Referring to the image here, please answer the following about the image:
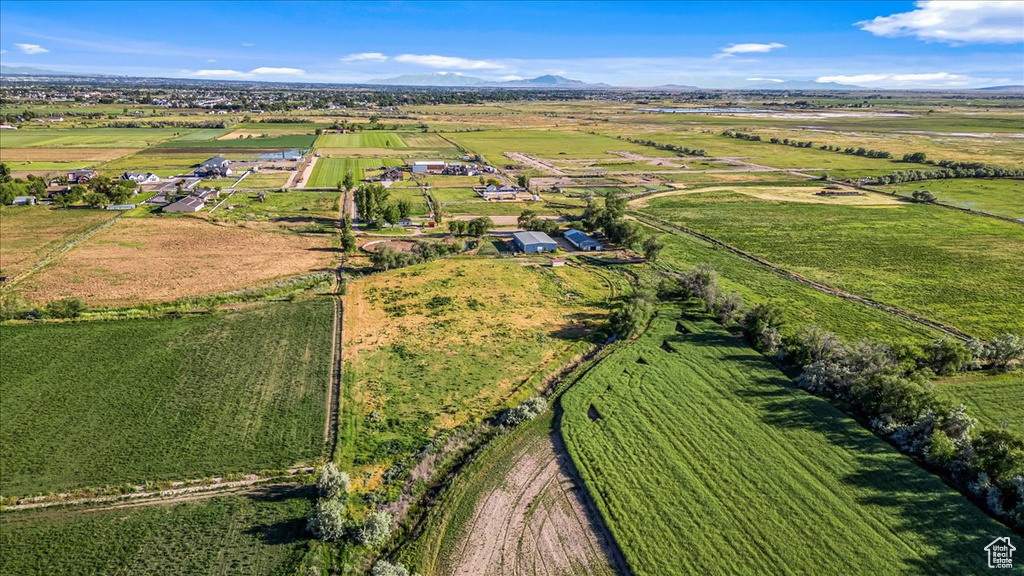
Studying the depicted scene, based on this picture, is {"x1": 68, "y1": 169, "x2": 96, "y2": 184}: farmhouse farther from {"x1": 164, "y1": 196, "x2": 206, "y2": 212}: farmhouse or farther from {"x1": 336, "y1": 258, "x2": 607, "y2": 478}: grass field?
{"x1": 336, "y1": 258, "x2": 607, "y2": 478}: grass field

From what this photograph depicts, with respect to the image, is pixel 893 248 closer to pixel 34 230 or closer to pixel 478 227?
pixel 478 227


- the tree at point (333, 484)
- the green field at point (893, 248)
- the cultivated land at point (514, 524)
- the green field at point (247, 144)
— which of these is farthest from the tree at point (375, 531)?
the green field at point (247, 144)

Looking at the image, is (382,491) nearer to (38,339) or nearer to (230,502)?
(230,502)

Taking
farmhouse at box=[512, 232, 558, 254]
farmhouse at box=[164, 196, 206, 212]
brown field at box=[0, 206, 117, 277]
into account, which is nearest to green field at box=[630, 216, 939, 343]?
farmhouse at box=[512, 232, 558, 254]

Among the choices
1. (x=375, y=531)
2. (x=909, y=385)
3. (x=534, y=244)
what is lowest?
(x=375, y=531)

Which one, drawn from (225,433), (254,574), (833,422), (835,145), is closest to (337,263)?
(225,433)

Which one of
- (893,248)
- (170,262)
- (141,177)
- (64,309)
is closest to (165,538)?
(64,309)
